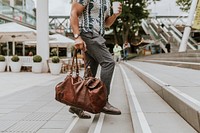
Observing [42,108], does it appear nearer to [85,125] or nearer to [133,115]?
[85,125]

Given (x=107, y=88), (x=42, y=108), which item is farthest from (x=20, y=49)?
(x=107, y=88)

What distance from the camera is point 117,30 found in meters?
33.8

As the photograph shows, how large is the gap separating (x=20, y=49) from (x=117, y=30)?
421 inches

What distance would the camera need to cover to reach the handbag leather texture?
10.4 feet

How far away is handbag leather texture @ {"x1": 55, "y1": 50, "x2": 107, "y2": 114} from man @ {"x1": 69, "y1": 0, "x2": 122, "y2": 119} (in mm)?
258

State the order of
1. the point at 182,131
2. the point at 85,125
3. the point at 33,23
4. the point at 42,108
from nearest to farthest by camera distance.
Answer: the point at 182,131 < the point at 85,125 < the point at 42,108 < the point at 33,23

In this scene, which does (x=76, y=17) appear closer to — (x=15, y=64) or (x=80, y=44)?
(x=80, y=44)

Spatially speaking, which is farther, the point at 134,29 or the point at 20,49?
the point at 134,29

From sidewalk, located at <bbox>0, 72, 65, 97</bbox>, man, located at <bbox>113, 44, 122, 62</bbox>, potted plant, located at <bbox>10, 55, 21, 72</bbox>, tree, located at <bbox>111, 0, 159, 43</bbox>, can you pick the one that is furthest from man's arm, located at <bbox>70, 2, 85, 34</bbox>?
tree, located at <bbox>111, 0, 159, 43</bbox>

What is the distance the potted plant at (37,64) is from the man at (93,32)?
10881 millimetres

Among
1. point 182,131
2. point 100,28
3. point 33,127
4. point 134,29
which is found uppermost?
point 134,29

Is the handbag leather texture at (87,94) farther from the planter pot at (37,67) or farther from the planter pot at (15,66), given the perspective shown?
the planter pot at (15,66)

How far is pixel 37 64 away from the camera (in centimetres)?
1426

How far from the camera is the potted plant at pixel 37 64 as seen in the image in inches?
557
